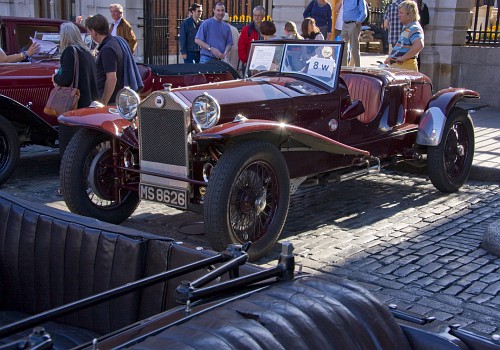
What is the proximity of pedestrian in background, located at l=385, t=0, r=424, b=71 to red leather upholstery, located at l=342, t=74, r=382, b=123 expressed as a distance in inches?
75.7

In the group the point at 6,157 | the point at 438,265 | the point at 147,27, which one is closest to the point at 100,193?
the point at 6,157

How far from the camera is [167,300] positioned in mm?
2598

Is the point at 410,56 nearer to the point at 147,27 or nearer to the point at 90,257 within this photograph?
the point at 90,257

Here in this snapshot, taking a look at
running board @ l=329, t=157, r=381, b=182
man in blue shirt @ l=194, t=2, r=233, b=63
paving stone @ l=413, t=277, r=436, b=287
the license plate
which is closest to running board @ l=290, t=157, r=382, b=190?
running board @ l=329, t=157, r=381, b=182

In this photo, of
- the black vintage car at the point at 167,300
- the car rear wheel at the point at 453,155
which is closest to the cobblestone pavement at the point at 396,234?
the car rear wheel at the point at 453,155

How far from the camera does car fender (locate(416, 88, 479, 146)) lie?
6750mm

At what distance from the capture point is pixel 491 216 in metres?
6.16

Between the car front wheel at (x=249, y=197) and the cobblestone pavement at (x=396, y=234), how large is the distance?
0.83 feet

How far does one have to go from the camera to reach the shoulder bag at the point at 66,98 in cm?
680

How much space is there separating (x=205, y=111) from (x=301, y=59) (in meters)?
1.68

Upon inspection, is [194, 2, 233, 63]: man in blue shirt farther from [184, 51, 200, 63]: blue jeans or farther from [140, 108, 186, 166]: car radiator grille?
[140, 108, 186, 166]: car radiator grille

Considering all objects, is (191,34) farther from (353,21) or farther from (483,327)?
(483,327)

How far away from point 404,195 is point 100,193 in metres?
3.27

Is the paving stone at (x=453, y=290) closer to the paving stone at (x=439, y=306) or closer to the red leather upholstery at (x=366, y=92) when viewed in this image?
the paving stone at (x=439, y=306)
